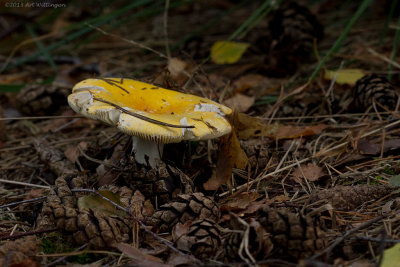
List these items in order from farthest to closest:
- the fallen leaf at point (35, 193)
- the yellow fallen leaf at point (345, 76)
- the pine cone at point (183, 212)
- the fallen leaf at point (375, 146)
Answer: the yellow fallen leaf at point (345, 76) → the fallen leaf at point (375, 146) → the fallen leaf at point (35, 193) → the pine cone at point (183, 212)

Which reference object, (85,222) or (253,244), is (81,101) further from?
(253,244)

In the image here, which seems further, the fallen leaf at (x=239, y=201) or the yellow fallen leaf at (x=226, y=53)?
the yellow fallen leaf at (x=226, y=53)

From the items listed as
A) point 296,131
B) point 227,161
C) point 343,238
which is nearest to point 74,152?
point 227,161

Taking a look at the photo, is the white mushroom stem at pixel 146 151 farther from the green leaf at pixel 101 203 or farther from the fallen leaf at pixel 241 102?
the fallen leaf at pixel 241 102

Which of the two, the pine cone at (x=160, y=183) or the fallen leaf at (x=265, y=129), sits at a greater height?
the fallen leaf at (x=265, y=129)

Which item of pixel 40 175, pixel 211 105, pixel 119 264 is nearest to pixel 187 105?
pixel 211 105

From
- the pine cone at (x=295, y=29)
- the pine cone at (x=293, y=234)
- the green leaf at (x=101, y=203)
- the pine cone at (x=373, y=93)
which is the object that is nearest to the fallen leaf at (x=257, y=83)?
the pine cone at (x=295, y=29)

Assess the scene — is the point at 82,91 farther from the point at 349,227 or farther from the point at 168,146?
the point at 349,227

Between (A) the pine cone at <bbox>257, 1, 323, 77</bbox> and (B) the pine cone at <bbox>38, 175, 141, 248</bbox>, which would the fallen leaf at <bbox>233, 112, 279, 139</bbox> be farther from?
(A) the pine cone at <bbox>257, 1, 323, 77</bbox>
